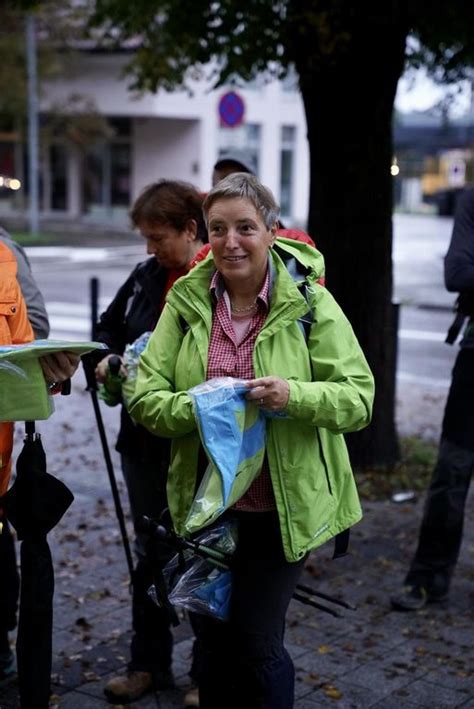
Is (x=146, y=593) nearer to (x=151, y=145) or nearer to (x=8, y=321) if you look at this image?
(x=8, y=321)

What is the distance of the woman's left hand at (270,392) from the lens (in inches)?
128

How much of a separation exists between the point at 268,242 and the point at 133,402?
2.23 ft

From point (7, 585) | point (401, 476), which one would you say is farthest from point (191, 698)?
point (401, 476)

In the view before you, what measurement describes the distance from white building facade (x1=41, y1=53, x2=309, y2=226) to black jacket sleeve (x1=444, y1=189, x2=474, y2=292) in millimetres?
33753

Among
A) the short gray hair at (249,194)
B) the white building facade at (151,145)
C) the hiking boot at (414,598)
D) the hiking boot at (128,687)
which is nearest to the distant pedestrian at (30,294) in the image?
the short gray hair at (249,194)

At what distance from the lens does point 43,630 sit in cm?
358

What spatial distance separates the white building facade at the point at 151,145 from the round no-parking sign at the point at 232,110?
20.5 meters

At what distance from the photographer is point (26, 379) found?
3418mm

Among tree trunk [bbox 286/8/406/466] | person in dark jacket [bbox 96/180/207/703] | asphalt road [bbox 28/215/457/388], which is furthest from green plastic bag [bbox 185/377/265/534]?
asphalt road [bbox 28/215/457/388]


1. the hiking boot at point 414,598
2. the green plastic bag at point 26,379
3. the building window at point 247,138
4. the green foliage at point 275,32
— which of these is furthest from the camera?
the building window at point 247,138

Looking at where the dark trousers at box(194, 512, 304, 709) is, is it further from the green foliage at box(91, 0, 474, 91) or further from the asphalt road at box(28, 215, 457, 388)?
the asphalt road at box(28, 215, 457, 388)

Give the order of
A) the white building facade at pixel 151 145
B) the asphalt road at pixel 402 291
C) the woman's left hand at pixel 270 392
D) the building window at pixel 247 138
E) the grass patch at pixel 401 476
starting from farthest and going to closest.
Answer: the building window at pixel 247 138 < the white building facade at pixel 151 145 < the asphalt road at pixel 402 291 < the grass patch at pixel 401 476 < the woman's left hand at pixel 270 392

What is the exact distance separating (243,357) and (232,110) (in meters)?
15.0

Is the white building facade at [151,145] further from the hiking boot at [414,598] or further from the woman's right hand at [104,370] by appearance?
the woman's right hand at [104,370]
